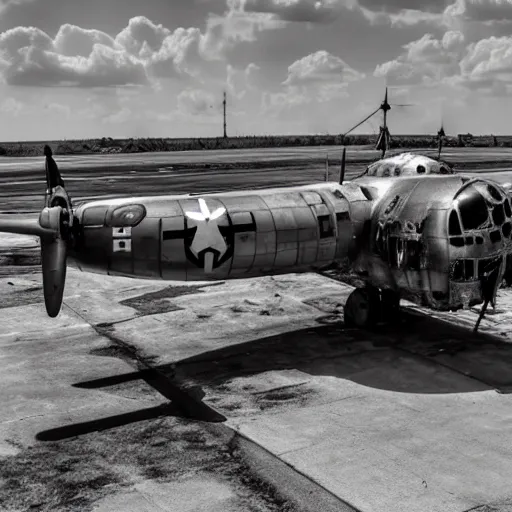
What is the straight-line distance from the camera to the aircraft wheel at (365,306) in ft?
66.3

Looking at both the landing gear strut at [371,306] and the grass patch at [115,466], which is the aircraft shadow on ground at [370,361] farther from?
the grass patch at [115,466]

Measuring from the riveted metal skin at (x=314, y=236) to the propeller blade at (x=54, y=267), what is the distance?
2.05 ft

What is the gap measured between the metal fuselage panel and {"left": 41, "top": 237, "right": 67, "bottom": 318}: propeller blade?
65 cm

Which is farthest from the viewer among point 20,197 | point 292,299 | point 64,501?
point 20,197

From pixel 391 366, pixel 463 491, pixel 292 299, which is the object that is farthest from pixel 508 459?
pixel 292 299

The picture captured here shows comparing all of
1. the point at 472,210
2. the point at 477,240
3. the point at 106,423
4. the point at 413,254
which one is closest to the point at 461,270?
the point at 477,240

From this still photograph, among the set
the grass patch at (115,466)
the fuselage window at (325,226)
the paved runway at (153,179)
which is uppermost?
the fuselage window at (325,226)

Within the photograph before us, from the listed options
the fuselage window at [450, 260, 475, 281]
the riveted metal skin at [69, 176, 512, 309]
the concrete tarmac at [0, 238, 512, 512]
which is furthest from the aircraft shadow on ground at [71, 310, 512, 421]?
the fuselage window at [450, 260, 475, 281]

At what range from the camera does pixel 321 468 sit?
1225 cm

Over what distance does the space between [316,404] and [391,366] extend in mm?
3091

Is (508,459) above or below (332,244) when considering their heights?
below

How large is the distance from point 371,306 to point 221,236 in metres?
5.48

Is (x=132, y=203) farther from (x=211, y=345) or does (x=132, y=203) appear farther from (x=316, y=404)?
(x=316, y=404)

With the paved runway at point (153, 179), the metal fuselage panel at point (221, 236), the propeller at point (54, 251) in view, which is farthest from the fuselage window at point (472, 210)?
the paved runway at point (153, 179)
